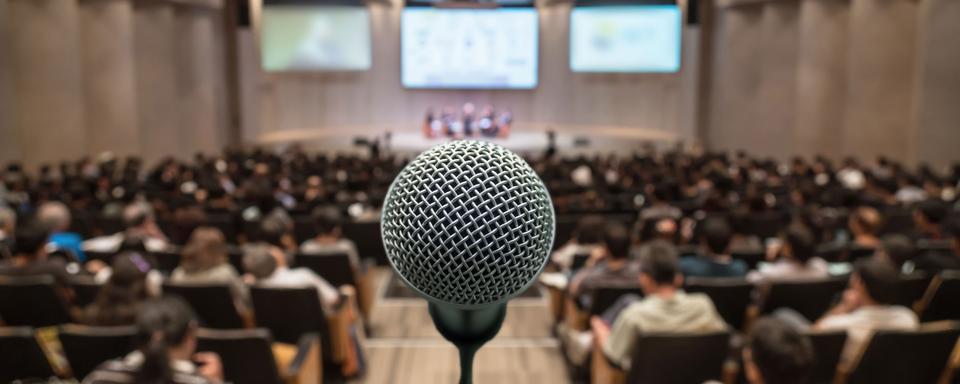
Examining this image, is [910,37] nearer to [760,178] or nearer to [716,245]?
[760,178]

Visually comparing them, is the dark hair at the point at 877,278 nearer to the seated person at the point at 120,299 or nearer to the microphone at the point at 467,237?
the microphone at the point at 467,237

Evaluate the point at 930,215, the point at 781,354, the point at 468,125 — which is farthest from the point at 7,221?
the point at 468,125

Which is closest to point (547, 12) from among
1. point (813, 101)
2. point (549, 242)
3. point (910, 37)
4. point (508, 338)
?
point (813, 101)

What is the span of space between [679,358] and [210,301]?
291 centimetres

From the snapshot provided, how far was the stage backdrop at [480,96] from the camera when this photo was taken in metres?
25.4

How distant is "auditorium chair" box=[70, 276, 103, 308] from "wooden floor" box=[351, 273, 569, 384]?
1.95m

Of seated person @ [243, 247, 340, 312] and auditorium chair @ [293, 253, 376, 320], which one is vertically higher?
seated person @ [243, 247, 340, 312]

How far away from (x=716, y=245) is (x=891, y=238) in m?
1.28

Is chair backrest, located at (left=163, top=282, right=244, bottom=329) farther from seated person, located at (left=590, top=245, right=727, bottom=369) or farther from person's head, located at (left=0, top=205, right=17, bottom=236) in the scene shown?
person's head, located at (left=0, top=205, right=17, bottom=236)

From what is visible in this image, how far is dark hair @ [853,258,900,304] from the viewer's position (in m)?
4.46

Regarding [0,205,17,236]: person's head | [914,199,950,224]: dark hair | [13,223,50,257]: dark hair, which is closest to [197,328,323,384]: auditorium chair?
[13,223,50,257]: dark hair

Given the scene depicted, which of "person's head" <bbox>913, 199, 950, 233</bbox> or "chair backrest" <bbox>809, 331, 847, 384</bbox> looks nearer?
"chair backrest" <bbox>809, 331, 847, 384</bbox>

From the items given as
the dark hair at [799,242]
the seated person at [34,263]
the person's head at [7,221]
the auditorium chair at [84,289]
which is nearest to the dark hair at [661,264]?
the dark hair at [799,242]

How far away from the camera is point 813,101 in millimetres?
19969
